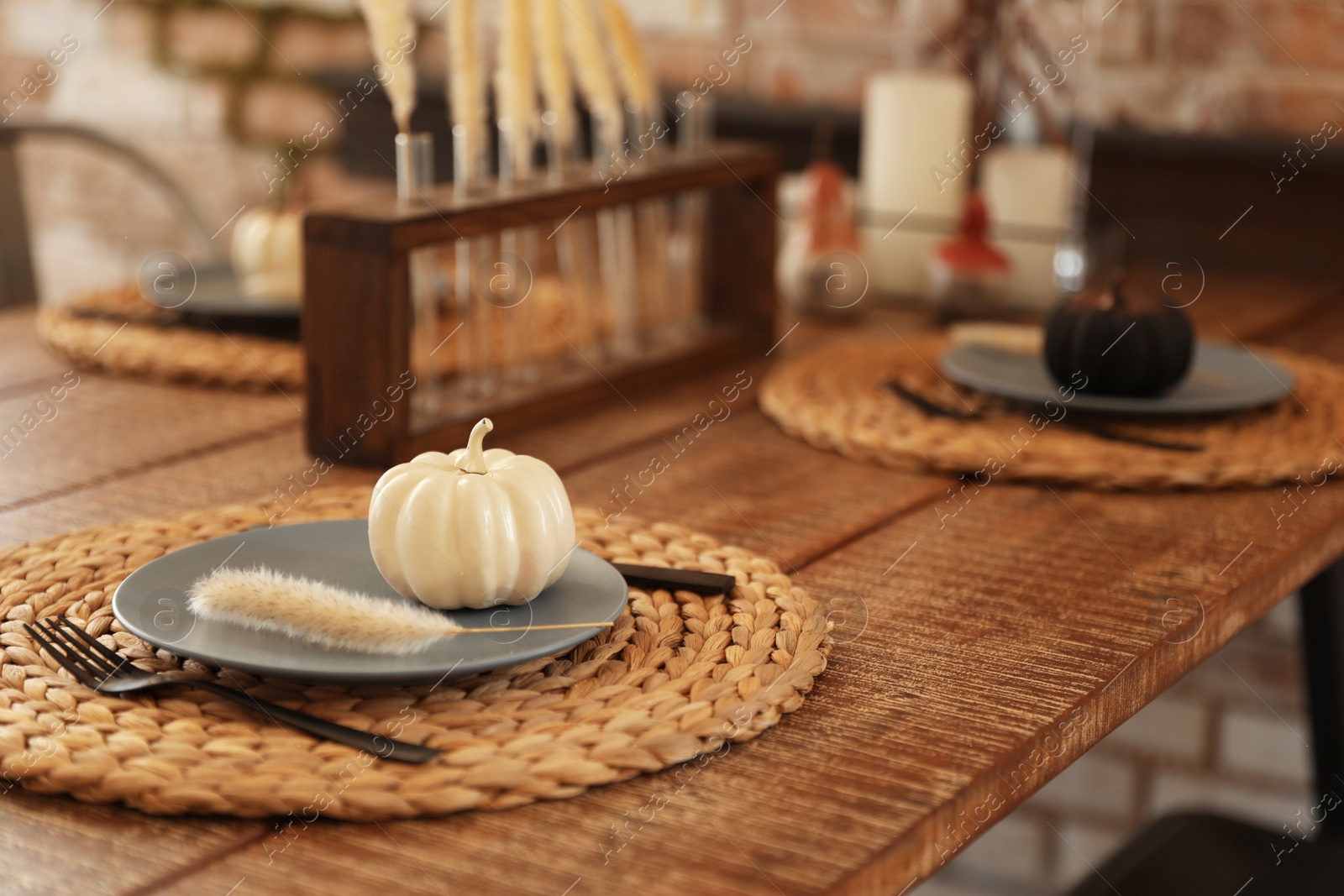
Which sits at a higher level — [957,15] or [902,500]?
[957,15]

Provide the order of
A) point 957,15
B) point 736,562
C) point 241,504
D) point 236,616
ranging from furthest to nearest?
point 957,15 → point 241,504 → point 736,562 → point 236,616

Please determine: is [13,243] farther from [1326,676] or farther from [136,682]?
[1326,676]

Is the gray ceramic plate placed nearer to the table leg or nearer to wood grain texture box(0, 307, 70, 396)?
wood grain texture box(0, 307, 70, 396)

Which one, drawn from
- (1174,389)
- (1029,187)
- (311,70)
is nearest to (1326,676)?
(1174,389)

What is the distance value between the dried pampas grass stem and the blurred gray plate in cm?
55

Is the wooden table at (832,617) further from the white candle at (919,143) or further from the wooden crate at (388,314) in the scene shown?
the white candle at (919,143)

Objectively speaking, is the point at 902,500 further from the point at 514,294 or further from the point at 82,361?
the point at 82,361

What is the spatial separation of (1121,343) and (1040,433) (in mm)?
85

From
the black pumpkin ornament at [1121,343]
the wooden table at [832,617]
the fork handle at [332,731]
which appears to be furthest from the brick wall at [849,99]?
the fork handle at [332,731]

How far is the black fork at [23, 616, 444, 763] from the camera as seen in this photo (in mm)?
559

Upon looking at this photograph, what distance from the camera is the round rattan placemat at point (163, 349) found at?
1.19m

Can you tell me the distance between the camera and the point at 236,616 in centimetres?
61

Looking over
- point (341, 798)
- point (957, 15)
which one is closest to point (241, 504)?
point (341, 798)

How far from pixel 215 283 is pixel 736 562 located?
0.74 m
